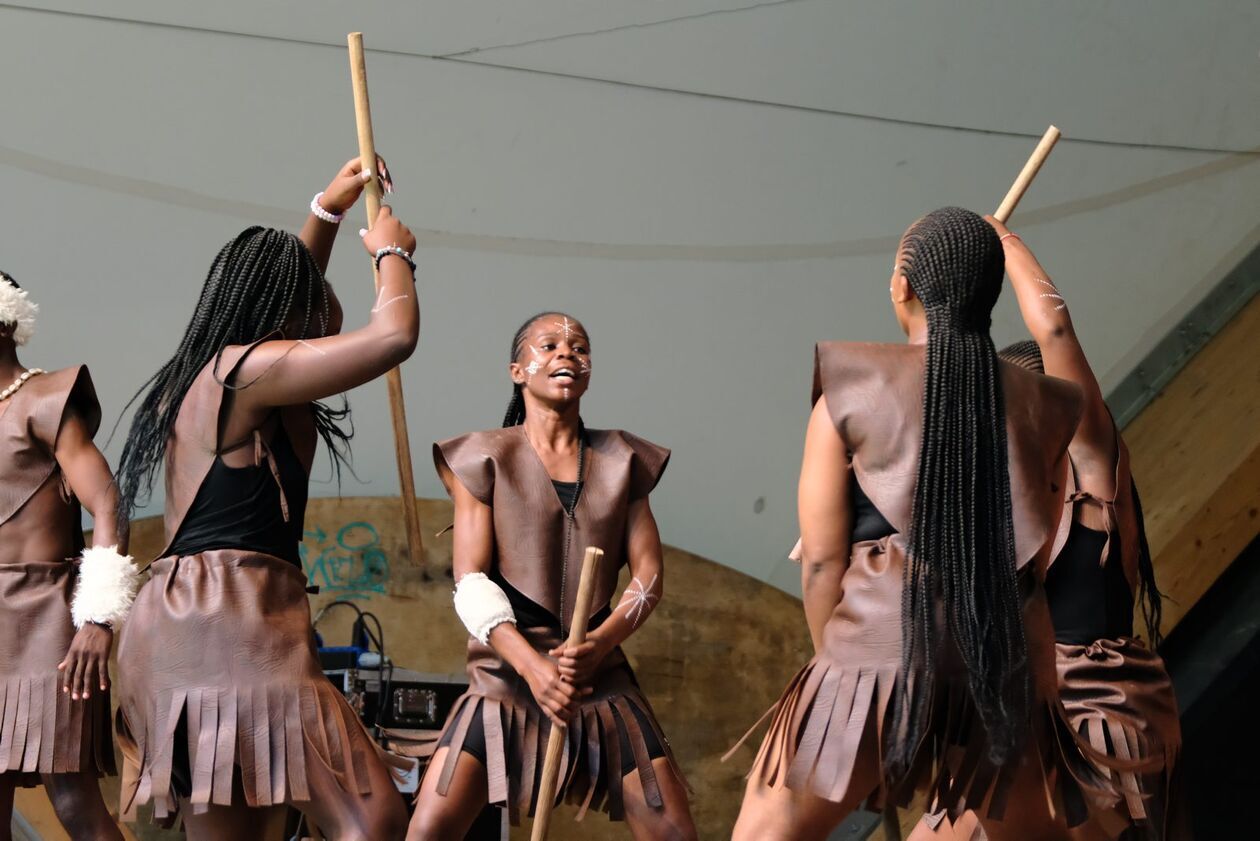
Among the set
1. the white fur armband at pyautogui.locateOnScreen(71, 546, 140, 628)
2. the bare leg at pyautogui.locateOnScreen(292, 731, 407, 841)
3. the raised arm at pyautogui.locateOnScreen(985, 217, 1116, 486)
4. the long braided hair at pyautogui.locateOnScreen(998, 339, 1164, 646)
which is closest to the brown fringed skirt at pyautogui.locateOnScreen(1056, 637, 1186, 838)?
the long braided hair at pyautogui.locateOnScreen(998, 339, 1164, 646)

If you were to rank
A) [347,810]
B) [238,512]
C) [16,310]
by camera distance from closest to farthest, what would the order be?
1. [347,810]
2. [238,512]
3. [16,310]

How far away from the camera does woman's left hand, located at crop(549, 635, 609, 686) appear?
3.12 m

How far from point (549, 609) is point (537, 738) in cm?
27

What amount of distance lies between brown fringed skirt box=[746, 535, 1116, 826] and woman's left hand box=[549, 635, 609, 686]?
70cm

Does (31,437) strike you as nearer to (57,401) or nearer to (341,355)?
(57,401)

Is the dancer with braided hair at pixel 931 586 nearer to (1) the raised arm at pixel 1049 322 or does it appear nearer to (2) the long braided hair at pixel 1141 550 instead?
(1) the raised arm at pixel 1049 322

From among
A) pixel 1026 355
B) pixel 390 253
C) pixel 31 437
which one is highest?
pixel 390 253

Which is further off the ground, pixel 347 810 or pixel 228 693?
pixel 228 693

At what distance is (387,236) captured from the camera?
2.85 metres

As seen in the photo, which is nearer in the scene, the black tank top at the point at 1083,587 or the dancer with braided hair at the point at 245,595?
the dancer with braided hair at the point at 245,595

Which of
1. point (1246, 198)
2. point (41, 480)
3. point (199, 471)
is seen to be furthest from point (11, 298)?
point (1246, 198)

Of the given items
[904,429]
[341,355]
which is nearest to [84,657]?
[341,355]

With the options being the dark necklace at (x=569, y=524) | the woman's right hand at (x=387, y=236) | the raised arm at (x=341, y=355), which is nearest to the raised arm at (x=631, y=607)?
the dark necklace at (x=569, y=524)

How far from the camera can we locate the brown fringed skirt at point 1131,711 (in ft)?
9.97
